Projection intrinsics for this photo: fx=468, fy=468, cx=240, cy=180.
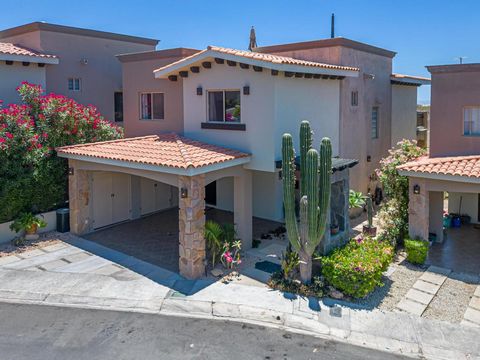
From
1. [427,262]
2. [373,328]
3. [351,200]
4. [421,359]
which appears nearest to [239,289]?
[373,328]

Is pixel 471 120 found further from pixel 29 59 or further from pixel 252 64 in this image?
pixel 29 59

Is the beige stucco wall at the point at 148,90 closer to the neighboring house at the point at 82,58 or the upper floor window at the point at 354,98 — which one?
the neighboring house at the point at 82,58

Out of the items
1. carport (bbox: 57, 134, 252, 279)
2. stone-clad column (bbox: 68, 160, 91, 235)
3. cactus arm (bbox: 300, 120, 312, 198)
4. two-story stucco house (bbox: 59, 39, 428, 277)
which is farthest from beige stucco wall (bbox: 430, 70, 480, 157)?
stone-clad column (bbox: 68, 160, 91, 235)

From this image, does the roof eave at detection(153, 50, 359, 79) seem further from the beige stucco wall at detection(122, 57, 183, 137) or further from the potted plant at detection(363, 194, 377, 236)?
the potted plant at detection(363, 194, 377, 236)

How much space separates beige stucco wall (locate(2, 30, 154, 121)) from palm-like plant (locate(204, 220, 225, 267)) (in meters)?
13.2

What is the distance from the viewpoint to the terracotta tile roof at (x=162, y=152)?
1462 centimetres

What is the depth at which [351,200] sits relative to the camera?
66.3 ft

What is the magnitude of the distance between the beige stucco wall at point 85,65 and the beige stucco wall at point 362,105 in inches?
382

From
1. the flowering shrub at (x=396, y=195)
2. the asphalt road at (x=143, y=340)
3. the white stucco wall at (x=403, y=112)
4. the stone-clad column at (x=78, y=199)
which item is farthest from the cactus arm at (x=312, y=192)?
the white stucco wall at (x=403, y=112)

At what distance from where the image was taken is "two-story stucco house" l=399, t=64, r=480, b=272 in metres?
15.3

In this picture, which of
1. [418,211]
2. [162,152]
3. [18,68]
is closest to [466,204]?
[418,211]

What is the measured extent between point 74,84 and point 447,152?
18316mm

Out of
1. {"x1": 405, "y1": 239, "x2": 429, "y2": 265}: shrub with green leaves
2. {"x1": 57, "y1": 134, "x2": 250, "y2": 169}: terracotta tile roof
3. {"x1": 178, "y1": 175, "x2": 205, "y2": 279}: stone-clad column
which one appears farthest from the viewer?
{"x1": 405, "y1": 239, "x2": 429, "y2": 265}: shrub with green leaves

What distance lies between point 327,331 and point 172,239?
8.45 metres
